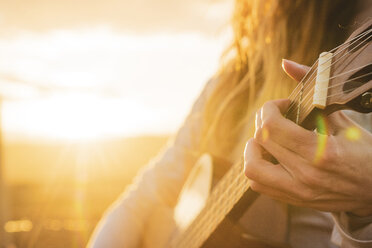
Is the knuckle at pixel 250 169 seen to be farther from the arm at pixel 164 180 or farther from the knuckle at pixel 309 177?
the arm at pixel 164 180

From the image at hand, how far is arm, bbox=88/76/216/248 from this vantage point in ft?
5.43

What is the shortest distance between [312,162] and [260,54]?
77 centimetres

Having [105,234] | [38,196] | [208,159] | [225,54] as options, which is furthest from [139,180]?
[38,196]

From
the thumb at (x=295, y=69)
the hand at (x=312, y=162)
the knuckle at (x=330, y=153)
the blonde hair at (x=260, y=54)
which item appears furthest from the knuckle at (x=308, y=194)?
the blonde hair at (x=260, y=54)

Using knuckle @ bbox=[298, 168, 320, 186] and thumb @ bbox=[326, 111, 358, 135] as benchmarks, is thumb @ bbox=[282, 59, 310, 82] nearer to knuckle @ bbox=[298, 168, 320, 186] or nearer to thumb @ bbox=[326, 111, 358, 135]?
thumb @ bbox=[326, 111, 358, 135]

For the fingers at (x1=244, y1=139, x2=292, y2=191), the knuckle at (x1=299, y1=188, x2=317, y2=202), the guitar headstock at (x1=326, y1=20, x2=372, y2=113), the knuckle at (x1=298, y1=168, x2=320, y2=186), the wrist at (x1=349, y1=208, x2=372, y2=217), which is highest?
the guitar headstock at (x1=326, y1=20, x2=372, y2=113)

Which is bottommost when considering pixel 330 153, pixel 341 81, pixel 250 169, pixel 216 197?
pixel 216 197

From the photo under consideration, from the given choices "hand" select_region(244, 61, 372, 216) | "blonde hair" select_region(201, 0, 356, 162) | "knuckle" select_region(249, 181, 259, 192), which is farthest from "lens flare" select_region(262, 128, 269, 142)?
"blonde hair" select_region(201, 0, 356, 162)

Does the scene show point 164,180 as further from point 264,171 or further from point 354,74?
point 354,74

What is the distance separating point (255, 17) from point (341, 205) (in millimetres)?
883

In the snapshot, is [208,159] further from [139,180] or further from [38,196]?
[38,196]

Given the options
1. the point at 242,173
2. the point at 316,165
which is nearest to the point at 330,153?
the point at 316,165

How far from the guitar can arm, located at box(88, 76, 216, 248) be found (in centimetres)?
6

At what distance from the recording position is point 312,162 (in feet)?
2.19
